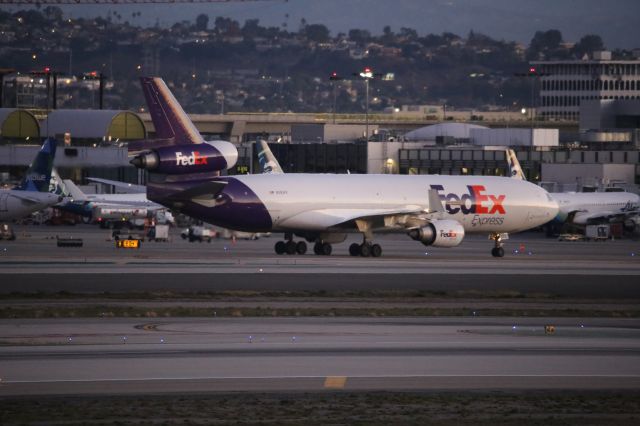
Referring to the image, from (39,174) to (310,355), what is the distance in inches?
2086

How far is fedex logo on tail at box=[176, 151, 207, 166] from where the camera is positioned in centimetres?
5647

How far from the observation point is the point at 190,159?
2238 inches

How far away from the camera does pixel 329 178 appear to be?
60.4 metres

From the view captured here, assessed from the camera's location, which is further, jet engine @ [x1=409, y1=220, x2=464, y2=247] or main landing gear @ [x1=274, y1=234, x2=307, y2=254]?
main landing gear @ [x1=274, y1=234, x2=307, y2=254]

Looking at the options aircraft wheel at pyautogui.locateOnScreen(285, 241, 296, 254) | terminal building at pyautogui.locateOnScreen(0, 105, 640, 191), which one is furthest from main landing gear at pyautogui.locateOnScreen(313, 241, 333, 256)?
terminal building at pyautogui.locateOnScreen(0, 105, 640, 191)

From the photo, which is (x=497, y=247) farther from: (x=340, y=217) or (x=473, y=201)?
(x=340, y=217)

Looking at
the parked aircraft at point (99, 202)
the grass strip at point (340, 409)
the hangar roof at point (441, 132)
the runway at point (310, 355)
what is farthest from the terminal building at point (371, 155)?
the grass strip at point (340, 409)

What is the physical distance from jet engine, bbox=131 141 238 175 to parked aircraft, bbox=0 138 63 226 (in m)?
19.7

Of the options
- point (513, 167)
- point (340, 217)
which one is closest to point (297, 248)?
point (340, 217)

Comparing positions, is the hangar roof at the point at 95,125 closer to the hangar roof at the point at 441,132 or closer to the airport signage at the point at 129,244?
the hangar roof at the point at 441,132

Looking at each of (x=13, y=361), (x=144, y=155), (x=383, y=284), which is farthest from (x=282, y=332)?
(x=144, y=155)

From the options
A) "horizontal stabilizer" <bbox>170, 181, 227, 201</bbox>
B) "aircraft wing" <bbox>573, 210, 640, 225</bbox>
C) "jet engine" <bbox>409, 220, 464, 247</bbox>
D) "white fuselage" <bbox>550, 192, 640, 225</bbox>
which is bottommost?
"jet engine" <bbox>409, 220, 464, 247</bbox>

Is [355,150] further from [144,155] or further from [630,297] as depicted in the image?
[630,297]

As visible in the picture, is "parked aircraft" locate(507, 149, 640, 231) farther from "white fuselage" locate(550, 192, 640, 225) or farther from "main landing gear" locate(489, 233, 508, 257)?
"main landing gear" locate(489, 233, 508, 257)
